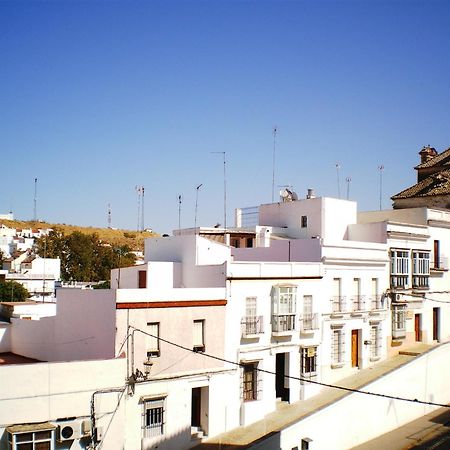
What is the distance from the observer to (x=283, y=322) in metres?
26.9

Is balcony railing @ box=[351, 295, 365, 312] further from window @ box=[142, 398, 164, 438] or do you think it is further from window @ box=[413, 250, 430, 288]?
window @ box=[142, 398, 164, 438]

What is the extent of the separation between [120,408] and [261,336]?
767 centimetres

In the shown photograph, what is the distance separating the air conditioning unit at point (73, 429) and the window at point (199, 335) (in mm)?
5463

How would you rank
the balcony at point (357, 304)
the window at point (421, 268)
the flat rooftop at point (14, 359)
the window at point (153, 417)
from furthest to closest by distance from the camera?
the window at point (421, 268) → the balcony at point (357, 304) → the flat rooftop at point (14, 359) → the window at point (153, 417)

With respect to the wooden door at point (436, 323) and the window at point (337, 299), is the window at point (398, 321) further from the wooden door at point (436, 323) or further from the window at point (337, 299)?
the window at point (337, 299)

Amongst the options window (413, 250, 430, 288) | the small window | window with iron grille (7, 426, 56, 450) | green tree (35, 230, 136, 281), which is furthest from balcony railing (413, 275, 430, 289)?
green tree (35, 230, 136, 281)

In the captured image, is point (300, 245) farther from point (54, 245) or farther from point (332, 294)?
point (54, 245)

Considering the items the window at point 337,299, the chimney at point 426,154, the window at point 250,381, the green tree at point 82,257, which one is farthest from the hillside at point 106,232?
the window at point 250,381

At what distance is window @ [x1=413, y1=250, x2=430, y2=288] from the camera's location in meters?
35.7

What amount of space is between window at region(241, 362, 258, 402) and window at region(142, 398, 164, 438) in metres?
4.89

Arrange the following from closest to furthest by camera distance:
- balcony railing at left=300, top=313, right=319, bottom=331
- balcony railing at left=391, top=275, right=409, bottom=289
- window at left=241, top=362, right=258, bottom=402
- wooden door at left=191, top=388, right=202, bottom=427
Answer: wooden door at left=191, top=388, right=202, bottom=427 → window at left=241, top=362, right=258, bottom=402 → balcony railing at left=300, top=313, right=319, bottom=331 → balcony railing at left=391, top=275, right=409, bottom=289

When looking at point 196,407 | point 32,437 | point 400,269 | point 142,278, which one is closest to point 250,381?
point 196,407

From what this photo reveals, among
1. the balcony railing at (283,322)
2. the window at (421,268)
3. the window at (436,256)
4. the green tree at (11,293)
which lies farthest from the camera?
the green tree at (11,293)

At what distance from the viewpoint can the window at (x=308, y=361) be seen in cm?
2811
